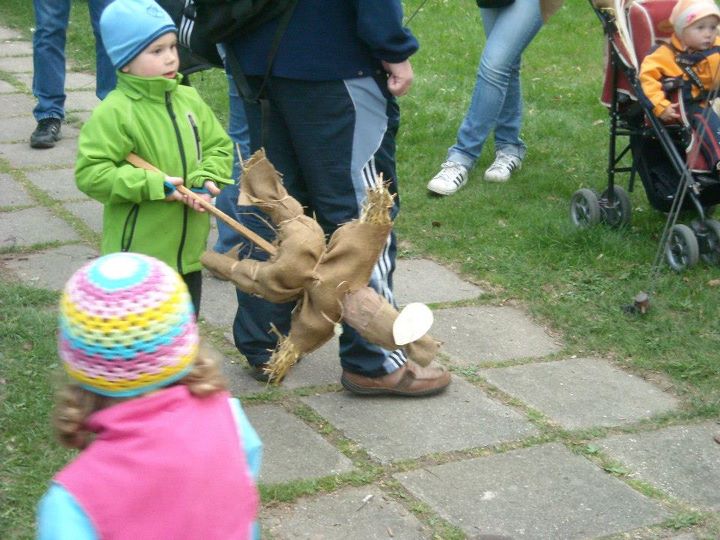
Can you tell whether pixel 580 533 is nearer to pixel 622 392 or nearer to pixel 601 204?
pixel 622 392

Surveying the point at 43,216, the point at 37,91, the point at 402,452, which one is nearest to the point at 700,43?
the point at 402,452

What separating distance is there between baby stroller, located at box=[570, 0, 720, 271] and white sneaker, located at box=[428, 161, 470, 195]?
77cm

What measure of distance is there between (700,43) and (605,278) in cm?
124

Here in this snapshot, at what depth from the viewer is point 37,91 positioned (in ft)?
23.2

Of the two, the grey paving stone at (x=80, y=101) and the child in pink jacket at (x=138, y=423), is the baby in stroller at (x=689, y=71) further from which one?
the grey paving stone at (x=80, y=101)

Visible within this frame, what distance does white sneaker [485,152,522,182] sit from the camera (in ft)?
21.8

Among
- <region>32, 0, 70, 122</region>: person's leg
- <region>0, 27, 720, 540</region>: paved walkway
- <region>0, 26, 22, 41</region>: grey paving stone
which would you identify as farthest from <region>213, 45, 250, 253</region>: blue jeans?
<region>0, 26, 22, 41</region>: grey paving stone

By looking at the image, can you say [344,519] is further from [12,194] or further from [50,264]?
[12,194]

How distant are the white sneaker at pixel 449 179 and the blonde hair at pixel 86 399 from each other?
4.43 meters

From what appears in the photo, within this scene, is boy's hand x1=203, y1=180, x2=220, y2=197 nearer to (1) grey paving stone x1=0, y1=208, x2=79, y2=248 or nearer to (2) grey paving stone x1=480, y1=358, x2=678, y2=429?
(2) grey paving stone x1=480, y1=358, x2=678, y2=429

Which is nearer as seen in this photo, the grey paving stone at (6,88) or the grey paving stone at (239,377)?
the grey paving stone at (239,377)

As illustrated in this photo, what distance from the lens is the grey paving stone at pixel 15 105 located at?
780 centimetres

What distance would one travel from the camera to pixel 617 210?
585cm

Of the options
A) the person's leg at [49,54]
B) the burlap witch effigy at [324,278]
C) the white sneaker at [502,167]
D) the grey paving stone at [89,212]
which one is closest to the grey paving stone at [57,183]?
the grey paving stone at [89,212]
